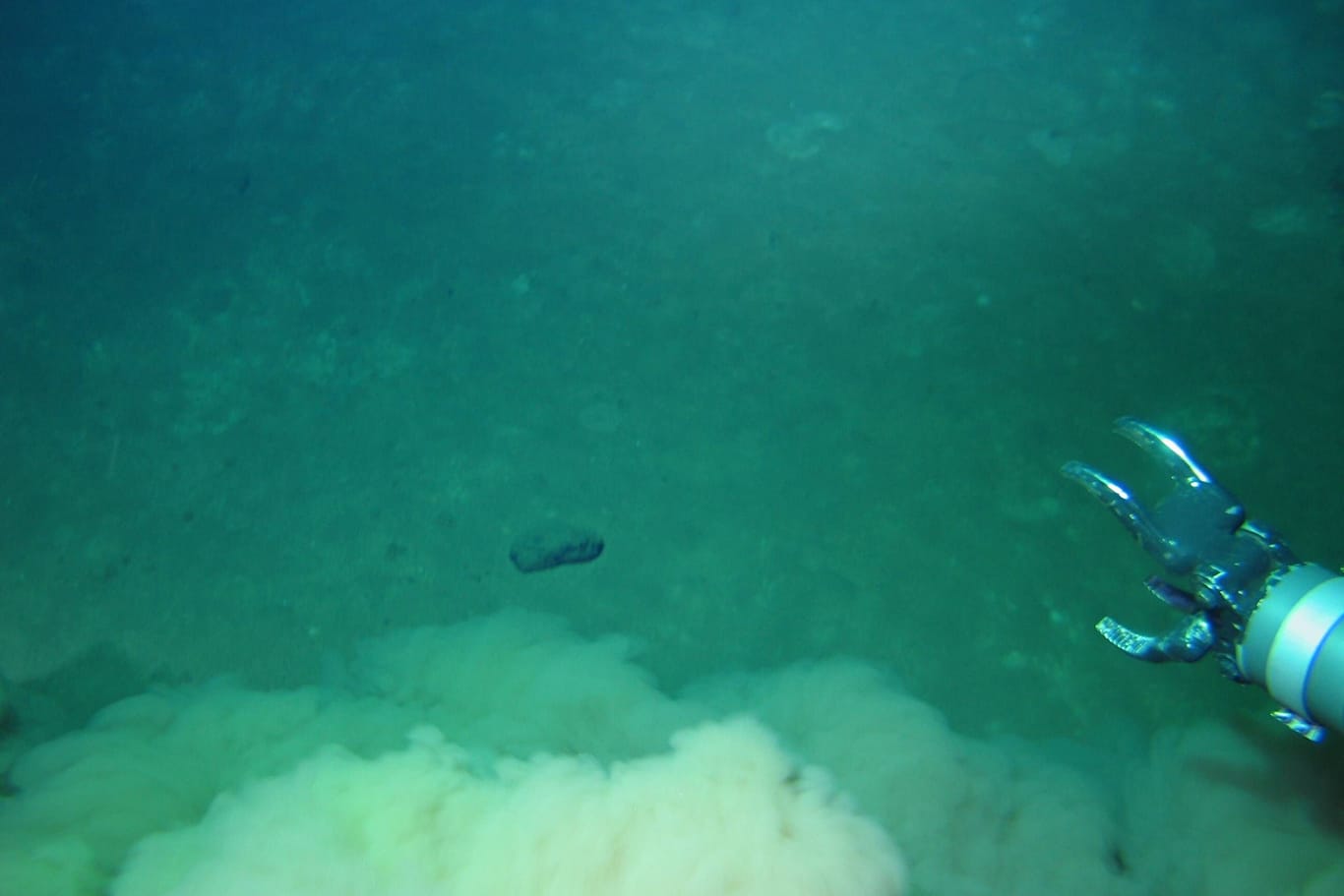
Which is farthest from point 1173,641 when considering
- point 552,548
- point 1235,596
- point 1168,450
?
point 552,548

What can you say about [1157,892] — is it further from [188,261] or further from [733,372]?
[188,261]

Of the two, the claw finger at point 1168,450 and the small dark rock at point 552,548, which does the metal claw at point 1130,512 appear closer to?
the claw finger at point 1168,450

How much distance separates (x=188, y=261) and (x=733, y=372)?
3707mm

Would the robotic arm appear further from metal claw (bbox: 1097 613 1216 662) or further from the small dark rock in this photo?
the small dark rock

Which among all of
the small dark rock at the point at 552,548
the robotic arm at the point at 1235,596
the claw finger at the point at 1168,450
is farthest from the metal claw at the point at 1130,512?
the small dark rock at the point at 552,548

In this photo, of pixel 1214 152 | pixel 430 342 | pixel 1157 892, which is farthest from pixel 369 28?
pixel 1157 892

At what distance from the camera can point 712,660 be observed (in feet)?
11.8

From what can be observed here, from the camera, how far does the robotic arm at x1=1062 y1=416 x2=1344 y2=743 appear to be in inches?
97.2

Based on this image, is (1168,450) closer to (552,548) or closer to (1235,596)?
(1235,596)

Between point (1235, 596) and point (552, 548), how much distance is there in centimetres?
285

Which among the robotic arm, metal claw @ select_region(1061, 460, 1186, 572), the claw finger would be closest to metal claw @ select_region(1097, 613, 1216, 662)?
the robotic arm

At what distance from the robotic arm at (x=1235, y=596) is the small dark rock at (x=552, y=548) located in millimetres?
2240

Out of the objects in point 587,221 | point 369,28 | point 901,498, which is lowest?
point 901,498

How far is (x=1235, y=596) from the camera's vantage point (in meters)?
2.76
